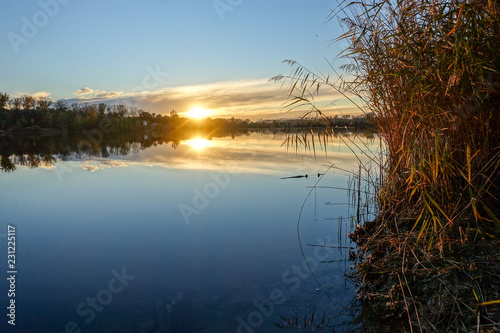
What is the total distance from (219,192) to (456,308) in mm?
6638

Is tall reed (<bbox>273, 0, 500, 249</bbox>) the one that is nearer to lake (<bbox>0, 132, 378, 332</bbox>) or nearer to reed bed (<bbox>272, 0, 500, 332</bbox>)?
reed bed (<bbox>272, 0, 500, 332</bbox>)

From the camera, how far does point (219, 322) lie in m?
2.97

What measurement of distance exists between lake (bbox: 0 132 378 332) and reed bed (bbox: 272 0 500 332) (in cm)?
54

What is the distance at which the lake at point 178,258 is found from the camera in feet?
10.1

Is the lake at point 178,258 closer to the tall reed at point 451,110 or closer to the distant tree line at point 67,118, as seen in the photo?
the tall reed at point 451,110

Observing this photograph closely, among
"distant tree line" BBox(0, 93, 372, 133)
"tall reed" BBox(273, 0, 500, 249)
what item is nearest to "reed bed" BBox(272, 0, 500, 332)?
"tall reed" BBox(273, 0, 500, 249)

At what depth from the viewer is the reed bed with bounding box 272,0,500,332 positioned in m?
2.62

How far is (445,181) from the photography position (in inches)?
123

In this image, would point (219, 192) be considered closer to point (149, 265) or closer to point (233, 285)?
point (149, 265)

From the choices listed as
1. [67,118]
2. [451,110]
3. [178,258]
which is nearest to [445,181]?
[451,110]

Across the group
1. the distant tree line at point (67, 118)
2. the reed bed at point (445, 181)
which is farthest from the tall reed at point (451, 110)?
the distant tree line at point (67, 118)

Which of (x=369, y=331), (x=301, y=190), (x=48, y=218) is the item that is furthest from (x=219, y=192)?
(x=369, y=331)

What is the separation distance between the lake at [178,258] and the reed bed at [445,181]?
0.54m

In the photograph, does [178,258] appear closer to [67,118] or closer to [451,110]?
[451,110]
